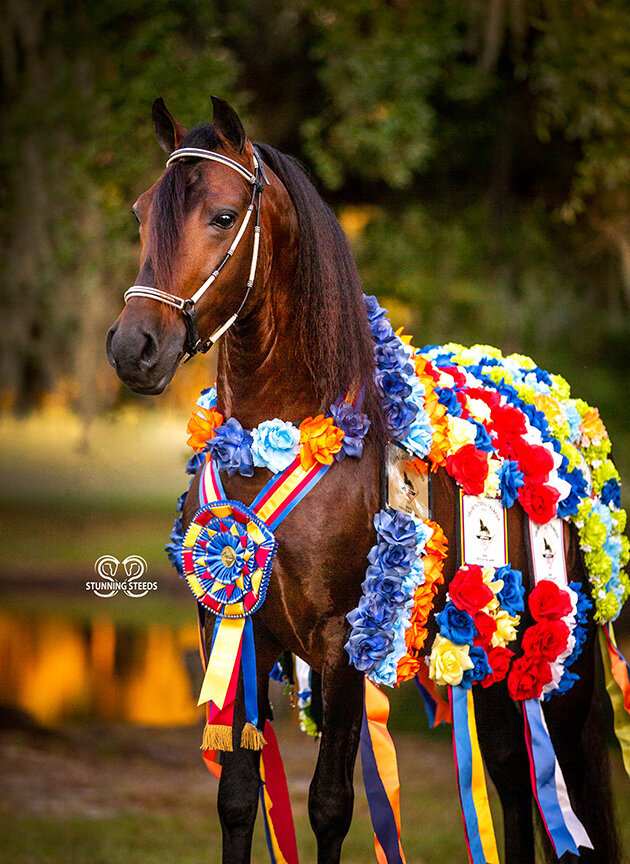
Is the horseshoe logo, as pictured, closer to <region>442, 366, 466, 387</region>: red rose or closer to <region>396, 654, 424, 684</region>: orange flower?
<region>442, 366, 466, 387</region>: red rose

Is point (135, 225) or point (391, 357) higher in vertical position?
point (135, 225)

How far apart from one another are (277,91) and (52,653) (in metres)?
3.69

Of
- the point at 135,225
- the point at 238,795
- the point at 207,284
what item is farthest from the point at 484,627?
the point at 135,225

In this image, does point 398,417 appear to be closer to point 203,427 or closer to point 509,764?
point 203,427

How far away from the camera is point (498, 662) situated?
2.21 metres

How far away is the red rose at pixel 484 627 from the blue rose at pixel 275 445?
2.01 feet

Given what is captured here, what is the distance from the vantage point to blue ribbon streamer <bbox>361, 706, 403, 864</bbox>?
81.3 inches

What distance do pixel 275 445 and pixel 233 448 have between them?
0.10 metres

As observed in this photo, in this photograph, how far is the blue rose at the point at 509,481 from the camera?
230 cm

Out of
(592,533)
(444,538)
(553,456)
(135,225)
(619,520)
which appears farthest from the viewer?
(135,225)

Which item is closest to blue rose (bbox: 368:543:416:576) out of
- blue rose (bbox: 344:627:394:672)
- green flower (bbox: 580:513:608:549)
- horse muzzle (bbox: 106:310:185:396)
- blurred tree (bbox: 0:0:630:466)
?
blue rose (bbox: 344:627:394:672)

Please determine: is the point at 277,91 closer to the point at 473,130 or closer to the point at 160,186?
the point at 473,130

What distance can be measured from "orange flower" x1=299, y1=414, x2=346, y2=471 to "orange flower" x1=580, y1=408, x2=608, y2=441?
1.11 meters

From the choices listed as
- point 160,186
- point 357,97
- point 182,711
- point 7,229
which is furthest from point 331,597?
point 7,229
